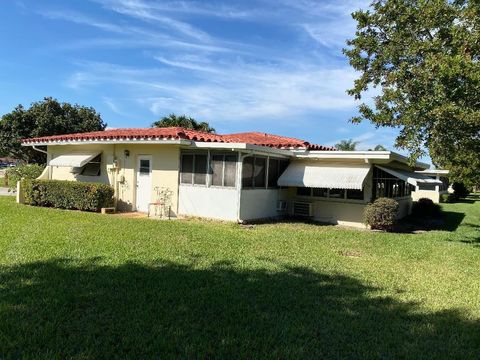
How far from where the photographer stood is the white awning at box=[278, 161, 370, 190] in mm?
16688

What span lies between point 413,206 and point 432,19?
1577 cm

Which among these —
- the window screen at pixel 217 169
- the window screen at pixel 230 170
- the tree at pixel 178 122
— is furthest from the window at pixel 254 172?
the tree at pixel 178 122

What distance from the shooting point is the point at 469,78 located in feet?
38.1

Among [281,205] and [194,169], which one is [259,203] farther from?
[194,169]

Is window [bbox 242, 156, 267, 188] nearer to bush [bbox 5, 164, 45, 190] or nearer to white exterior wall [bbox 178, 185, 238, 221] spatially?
white exterior wall [bbox 178, 185, 238, 221]

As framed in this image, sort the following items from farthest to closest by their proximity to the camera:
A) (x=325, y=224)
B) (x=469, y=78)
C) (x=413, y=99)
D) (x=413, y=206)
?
(x=413, y=206)
(x=325, y=224)
(x=413, y=99)
(x=469, y=78)

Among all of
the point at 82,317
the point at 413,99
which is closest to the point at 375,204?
the point at 413,99

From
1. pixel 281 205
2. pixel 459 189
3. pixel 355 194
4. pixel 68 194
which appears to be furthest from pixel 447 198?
pixel 68 194

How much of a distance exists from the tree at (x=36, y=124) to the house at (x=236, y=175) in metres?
20.8

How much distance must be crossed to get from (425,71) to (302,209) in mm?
8121

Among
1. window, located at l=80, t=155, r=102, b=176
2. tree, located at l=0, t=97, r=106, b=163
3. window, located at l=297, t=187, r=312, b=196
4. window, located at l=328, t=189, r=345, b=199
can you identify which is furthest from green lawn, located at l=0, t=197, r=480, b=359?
tree, located at l=0, t=97, r=106, b=163

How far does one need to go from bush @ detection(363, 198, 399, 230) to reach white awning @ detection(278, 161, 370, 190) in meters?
1.02

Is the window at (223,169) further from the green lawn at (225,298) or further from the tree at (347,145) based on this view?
the tree at (347,145)

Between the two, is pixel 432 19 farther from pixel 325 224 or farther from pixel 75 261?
pixel 75 261
